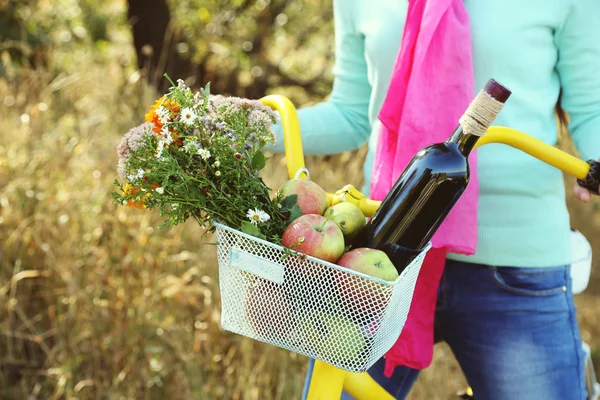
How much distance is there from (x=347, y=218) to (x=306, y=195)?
3.4 inches

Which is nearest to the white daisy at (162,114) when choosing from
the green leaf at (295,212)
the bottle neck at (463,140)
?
the green leaf at (295,212)

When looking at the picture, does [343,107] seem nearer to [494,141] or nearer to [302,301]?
[494,141]

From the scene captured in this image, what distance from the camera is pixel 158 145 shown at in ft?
3.73

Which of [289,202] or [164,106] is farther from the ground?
[164,106]

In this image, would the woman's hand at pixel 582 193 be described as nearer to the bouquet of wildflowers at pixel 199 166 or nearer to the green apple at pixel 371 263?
the green apple at pixel 371 263

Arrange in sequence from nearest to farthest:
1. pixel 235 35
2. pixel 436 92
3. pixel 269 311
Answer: pixel 269 311, pixel 436 92, pixel 235 35

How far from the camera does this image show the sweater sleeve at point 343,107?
1.79 m

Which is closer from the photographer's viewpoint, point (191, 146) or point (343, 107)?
point (191, 146)

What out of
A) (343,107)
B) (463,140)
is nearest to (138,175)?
(463,140)

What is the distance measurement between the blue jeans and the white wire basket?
0.53 m

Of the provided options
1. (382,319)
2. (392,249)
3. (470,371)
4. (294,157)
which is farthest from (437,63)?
(470,371)

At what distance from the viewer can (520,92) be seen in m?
1.59

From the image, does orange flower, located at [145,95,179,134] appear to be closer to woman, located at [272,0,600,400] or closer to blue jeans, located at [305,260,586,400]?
woman, located at [272,0,600,400]

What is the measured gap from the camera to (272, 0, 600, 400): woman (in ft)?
5.11
